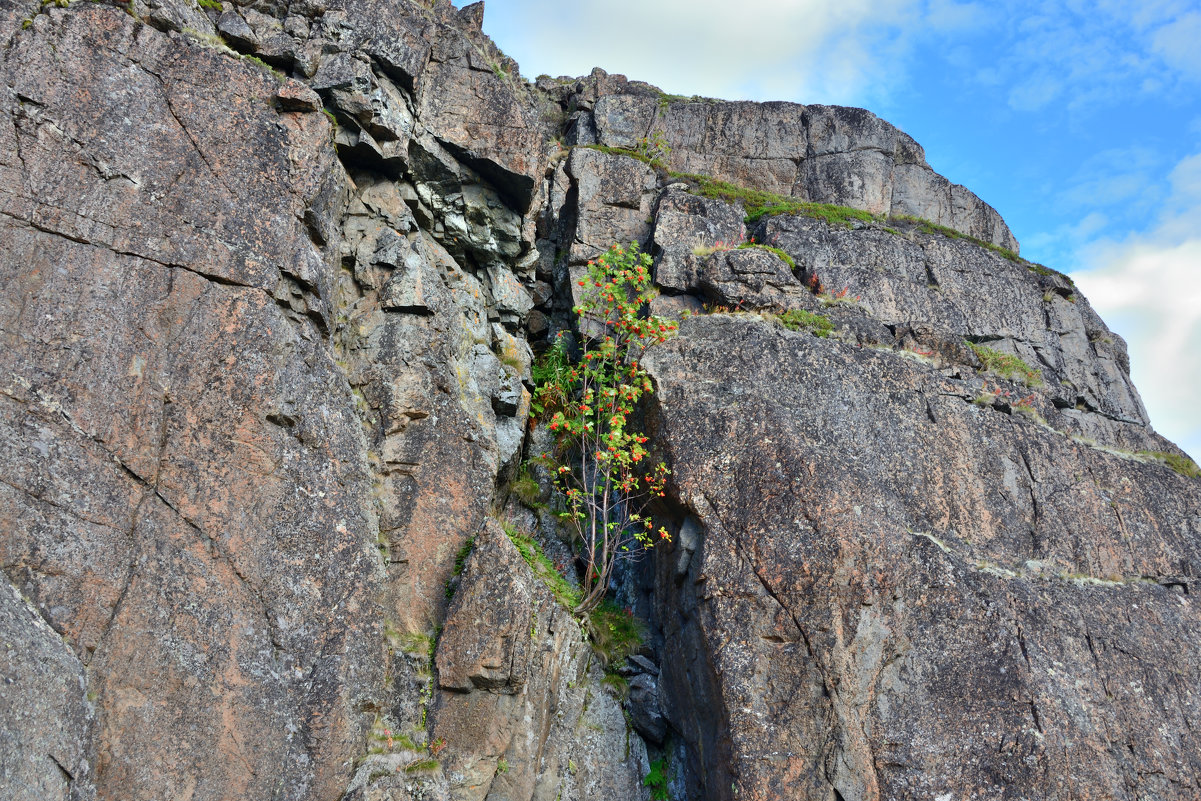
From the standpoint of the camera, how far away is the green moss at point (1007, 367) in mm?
15195

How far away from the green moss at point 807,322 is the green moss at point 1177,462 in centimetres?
708

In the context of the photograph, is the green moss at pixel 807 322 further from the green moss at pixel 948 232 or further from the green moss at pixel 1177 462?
the green moss at pixel 1177 462

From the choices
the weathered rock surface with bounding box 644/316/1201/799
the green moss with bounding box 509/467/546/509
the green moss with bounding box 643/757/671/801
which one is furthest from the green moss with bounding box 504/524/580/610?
the green moss with bounding box 643/757/671/801

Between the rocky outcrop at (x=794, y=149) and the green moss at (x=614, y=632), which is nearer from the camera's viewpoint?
the green moss at (x=614, y=632)

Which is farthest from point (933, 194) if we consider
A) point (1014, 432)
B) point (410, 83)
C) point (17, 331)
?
point (17, 331)

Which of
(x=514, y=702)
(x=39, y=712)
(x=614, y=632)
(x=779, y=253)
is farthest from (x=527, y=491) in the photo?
(x=39, y=712)

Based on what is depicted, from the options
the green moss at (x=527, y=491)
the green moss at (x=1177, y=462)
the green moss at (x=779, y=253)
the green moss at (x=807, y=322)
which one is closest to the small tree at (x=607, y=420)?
the green moss at (x=527, y=491)

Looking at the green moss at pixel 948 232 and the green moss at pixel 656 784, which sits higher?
the green moss at pixel 948 232

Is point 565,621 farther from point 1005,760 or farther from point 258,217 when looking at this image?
point 258,217

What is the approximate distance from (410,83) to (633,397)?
268 inches

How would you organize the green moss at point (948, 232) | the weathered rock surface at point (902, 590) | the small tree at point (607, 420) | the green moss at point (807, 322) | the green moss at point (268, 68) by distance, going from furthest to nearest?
1. the green moss at point (948, 232)
2. the green moss at point (807, 322)
3. the small tree at point (607, 420)
4. the green moss at point (268, 68)
5. the weathered rock surface at point (902, 590)

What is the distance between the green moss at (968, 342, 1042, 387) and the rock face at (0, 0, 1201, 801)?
7cm

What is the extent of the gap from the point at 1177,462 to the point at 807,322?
26.4ft

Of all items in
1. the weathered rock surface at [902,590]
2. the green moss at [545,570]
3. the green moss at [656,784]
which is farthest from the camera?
the green moss at [545,570]
